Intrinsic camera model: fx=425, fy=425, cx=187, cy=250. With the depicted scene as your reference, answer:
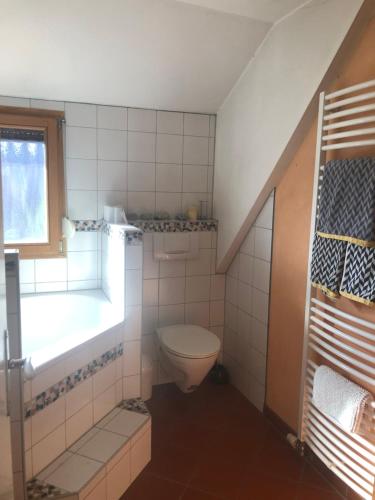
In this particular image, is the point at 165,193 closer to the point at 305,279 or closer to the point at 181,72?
the point at 181,72

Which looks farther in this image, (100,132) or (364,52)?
(100,132)

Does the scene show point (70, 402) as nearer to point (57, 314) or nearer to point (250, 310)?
point (57, 314)

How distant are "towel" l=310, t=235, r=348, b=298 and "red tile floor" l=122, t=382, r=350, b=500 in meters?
1.02

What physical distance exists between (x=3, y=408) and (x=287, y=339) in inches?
71.1

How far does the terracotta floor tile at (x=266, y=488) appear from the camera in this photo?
2.11 m

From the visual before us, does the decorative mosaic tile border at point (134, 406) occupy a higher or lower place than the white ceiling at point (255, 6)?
lower

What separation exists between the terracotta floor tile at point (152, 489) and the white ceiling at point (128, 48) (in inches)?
92.4

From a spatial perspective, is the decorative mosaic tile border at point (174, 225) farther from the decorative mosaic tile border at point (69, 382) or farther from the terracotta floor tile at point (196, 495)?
the terracotta floor tile at point (196, 495)

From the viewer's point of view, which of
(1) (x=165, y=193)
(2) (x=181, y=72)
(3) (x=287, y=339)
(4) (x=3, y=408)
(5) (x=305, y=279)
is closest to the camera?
(4) (x=3, y=408)

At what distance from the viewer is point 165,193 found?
3.18m

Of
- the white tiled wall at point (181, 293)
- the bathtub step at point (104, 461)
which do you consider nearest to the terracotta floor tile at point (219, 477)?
the bathtub step at point (104, 461)

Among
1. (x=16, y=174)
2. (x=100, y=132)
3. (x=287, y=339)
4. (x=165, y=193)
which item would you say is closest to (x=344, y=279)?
(x=287, y=339)

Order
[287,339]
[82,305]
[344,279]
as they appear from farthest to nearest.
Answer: [82,305], [287,339], [344,279]

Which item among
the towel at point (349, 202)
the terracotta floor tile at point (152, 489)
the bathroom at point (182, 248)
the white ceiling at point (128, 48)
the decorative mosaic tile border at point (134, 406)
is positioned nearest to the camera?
the towel at point (349, 202)
